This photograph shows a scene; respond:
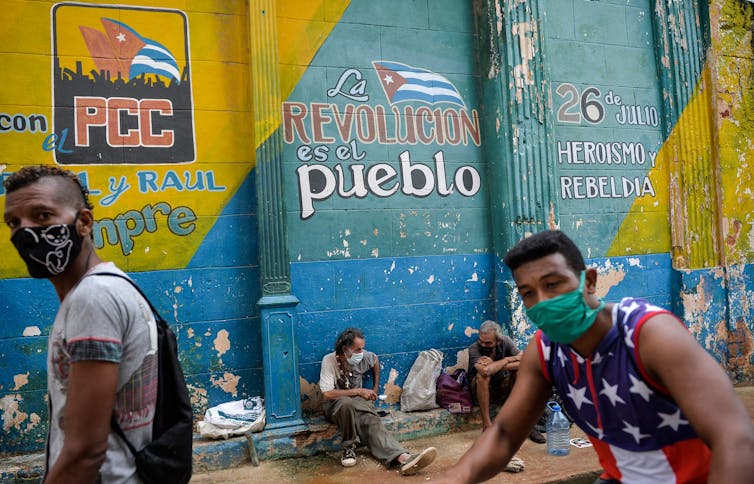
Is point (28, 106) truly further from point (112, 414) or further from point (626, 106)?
point (626, 106)

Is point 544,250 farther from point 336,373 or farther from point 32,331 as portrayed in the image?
point 32,331

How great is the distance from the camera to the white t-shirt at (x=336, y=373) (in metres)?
5.06

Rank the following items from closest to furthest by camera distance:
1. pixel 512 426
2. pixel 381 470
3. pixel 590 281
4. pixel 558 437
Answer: pixel 590 281, pixel 512 426, pixel 381 470, pixel 558 437

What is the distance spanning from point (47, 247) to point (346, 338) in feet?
11.8

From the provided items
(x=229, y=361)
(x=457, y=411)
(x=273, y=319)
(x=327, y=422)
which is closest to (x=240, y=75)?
(x=273, y=319)

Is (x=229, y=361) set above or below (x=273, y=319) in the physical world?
below

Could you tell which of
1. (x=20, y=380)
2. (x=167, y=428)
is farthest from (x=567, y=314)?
(x=20, y=380)

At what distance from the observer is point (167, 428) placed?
174 centimetres

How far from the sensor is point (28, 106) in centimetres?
477

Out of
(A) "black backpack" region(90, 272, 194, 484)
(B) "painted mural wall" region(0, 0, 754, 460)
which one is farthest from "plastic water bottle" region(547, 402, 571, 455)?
(A) "black backpack" region(90, 272, 194, 484)

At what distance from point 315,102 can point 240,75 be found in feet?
2.41

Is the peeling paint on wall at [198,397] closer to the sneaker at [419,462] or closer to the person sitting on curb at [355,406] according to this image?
the person sitting on curb at [355,406]

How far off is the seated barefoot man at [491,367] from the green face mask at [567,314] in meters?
3.65

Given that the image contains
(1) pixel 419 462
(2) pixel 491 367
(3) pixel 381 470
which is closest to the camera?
(1) pixel 419 462
